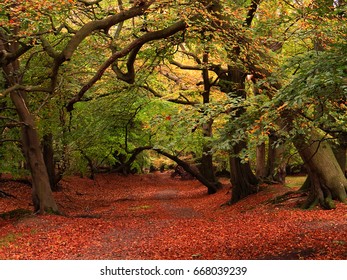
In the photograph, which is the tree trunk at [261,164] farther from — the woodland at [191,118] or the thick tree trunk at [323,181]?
the thick tree trunk at [323,181]

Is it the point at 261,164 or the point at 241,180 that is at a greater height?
the point at 261,164

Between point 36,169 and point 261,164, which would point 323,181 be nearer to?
point 261,164

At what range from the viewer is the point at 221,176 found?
36562mm

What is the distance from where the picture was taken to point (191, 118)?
29.1ft

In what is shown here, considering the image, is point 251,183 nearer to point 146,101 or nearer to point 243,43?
point 146,101

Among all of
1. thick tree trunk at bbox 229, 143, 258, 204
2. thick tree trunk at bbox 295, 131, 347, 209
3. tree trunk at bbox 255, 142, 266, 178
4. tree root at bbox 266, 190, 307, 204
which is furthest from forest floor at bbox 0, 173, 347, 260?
tree trunk at bbox 255, 142, 266, 178

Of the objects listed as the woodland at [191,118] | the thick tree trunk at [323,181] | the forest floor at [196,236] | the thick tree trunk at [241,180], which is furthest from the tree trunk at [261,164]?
the thick tree trunk at [323,181]

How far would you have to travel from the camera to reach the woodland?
733 cm

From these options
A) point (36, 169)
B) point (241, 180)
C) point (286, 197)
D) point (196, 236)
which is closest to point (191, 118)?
point (196, 236)

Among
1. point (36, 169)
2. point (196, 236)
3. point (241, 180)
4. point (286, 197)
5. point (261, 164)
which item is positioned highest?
point (36, 169)

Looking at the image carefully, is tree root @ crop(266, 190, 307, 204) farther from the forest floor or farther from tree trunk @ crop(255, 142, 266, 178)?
tree trunk @ crop(255, 142, 266, 178)

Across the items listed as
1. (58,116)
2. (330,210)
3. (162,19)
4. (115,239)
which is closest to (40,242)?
(115,239)

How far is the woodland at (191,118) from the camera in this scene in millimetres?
7332
